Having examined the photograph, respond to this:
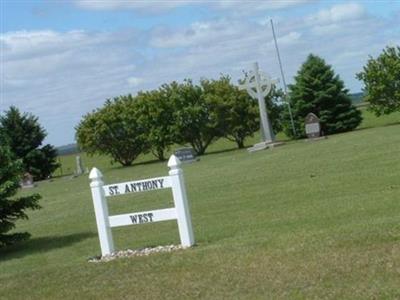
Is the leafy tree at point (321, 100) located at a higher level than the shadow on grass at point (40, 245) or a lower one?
higher

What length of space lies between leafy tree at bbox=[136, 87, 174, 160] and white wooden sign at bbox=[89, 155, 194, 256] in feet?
99.8

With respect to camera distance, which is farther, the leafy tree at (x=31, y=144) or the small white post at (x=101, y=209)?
the leafy tree at (x=31, y=144)

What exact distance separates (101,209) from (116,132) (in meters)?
32.0

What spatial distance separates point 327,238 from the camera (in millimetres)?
8359

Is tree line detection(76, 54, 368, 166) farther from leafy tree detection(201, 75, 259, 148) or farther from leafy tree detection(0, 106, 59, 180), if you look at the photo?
leafy tree detection(0, 106, 59, 180)

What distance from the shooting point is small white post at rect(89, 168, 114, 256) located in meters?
9.87

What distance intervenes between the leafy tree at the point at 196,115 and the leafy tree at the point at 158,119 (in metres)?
0.35

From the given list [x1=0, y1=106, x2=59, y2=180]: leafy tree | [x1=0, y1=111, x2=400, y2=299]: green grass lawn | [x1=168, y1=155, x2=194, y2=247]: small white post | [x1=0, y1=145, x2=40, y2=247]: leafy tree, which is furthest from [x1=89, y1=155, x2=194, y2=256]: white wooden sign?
[x1=0, y1=106, x2=59, y2=180]: leafy tree

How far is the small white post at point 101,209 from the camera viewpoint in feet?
32.4

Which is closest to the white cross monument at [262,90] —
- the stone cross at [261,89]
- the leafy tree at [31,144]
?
the stone cross at [261,89]

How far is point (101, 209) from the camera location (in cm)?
991

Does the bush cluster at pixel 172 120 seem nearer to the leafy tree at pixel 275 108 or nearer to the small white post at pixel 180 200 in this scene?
the leafy tree at pixel 275 108

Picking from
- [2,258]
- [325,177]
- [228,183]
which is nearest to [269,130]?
[228,183]

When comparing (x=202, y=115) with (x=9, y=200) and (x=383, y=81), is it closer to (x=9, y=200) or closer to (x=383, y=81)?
(x=383, y=81)
